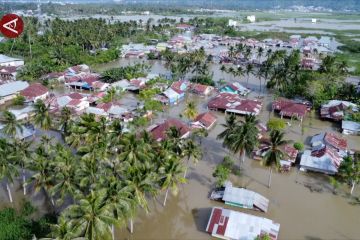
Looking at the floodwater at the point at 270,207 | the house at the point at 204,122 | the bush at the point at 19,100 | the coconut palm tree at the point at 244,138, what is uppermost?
the coconut palm tree at the point at 244,138

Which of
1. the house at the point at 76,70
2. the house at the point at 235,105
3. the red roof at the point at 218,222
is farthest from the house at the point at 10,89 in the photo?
the red roof at the point at 218,222

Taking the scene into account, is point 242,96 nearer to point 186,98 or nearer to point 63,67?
point 186,98

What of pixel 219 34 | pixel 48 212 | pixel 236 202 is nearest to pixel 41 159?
pixel 48 212

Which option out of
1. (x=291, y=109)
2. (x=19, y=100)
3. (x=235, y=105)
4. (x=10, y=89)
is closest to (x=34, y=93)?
(x=19, y=100)

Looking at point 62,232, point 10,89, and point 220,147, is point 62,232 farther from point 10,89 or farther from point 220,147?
point 10,89

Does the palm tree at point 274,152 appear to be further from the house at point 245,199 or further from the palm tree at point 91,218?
the palm tree at point 91,218

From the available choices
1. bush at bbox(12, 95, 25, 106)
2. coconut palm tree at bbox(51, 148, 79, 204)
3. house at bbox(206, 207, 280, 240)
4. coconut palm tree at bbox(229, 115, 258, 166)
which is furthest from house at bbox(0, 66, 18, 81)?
house at bbox(206, 207, 280, 240)
